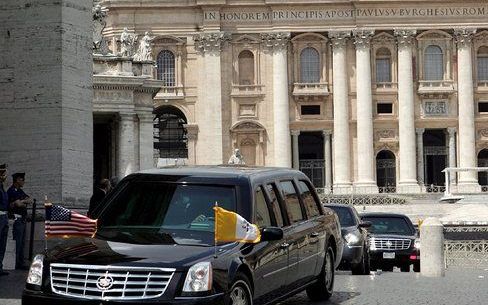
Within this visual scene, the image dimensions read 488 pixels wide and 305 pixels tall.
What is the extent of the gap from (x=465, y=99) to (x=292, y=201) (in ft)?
203

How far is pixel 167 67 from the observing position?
73.8 metres

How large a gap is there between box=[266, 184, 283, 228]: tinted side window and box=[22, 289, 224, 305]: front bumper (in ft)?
7.36

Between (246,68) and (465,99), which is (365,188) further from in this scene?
(246,68)

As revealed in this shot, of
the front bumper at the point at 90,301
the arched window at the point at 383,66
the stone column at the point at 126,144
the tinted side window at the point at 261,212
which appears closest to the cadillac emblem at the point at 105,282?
the front bumper at the point at 90,301

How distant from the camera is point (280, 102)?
7375 cm

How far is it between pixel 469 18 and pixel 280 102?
13293mm

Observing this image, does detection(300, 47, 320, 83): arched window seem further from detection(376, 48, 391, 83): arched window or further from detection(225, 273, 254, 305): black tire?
detection(225, 273, 254, 305): black tire

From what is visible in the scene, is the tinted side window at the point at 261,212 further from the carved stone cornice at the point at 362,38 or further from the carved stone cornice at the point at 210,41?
the carved stone cornice at the point at 362,38

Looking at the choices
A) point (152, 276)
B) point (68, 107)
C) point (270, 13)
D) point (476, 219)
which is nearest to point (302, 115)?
point (270, 13)

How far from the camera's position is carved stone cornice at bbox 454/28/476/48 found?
7375 cm

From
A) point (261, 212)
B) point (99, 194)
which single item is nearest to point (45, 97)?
point (99, 194)

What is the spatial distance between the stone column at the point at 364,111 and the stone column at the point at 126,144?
132 feet

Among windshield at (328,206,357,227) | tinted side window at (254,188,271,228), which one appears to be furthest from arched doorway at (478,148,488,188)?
tinted side window at (254,188,271,228)

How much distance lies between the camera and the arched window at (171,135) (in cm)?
7575
